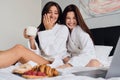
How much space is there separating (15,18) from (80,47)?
1421 millimetres

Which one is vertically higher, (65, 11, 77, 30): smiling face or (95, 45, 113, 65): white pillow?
(65, 11, 77, 30): smiling face

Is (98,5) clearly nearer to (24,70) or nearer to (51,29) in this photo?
(51,29)

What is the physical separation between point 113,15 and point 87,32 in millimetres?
460

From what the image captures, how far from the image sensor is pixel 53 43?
1948mm

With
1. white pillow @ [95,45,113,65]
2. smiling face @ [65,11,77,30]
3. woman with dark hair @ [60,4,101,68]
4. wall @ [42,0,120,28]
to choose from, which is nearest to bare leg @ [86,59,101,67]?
woman with dark hair @ [60,4,101,68]

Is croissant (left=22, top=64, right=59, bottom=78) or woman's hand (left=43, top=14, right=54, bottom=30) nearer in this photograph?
croissant (left=22, top=64, right=59, bottom=78)

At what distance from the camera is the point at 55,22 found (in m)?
2.14

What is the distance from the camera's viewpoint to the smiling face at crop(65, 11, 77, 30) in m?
2.11

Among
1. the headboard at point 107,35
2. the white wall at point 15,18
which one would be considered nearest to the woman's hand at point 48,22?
the headboard at point 107,35

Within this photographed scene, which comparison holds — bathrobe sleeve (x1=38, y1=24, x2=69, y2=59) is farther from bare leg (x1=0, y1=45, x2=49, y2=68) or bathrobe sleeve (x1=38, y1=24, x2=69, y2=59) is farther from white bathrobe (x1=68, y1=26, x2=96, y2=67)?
bare leg (x1=0, y1=45, x2=49, y2=68)

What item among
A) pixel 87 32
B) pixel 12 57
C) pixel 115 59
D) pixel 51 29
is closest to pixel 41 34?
Answer: pixel 51 29

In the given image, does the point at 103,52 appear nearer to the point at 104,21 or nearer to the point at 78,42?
the point at 78,42

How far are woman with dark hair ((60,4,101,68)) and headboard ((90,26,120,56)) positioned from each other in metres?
0.34

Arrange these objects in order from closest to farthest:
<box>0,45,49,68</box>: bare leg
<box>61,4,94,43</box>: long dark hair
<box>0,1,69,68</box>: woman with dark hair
Result: 1. <box>0,45,49,68</box>: bare leg
2. <box>0,1,69,68</box>: woman with dark hair
3. <box>61,4,94,43</box>: long dark hair
